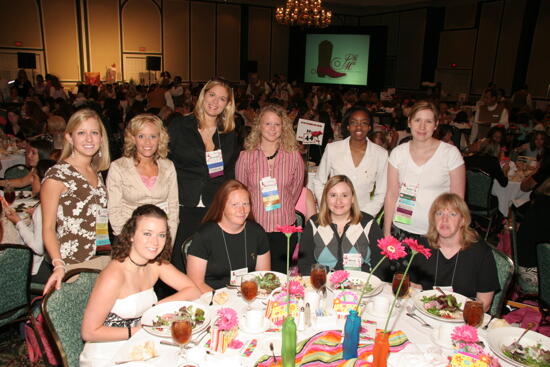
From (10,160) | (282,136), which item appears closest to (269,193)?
(282,136)

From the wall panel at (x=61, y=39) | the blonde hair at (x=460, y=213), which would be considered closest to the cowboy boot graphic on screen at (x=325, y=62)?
the wall panel at (x=61, y=39)

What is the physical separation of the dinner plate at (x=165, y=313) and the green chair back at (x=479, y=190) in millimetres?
4049

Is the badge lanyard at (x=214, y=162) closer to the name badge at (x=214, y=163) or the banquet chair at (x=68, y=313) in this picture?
the name badge at (x=214, y=163)

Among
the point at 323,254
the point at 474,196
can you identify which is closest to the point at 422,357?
the point at 323,254

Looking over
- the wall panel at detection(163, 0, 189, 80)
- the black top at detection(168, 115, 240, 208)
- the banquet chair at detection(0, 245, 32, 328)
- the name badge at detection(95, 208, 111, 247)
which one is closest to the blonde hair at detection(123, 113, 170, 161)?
the black top at detection(168, 115, 240, 208)

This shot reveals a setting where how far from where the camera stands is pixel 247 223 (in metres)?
2.78

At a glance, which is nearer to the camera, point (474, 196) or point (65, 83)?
point (474, 196)

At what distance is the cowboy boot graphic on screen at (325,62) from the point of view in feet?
56.5

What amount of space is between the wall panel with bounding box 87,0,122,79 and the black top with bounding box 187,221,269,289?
13.0 meters

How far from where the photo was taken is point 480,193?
16.4ft

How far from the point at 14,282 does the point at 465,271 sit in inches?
111

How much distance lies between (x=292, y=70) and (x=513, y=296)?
15374 mm

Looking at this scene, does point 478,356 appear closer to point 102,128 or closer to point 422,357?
point 422,357

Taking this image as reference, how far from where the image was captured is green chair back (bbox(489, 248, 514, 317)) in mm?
2520
